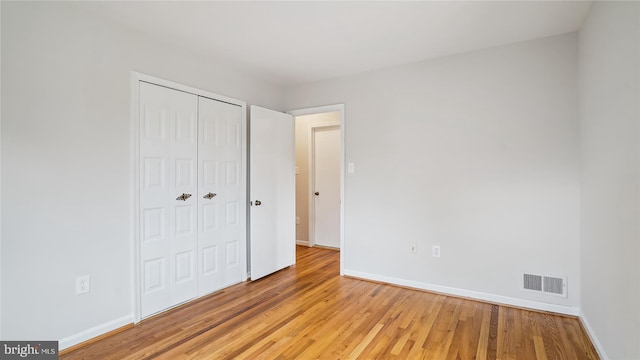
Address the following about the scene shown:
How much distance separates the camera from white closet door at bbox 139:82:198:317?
252 centimetres

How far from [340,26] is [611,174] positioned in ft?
6.79

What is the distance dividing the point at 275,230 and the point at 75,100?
7.59ft

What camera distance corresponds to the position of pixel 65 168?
2.07 metres

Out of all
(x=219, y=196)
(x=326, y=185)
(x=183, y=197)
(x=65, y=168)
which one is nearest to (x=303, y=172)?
(x=326, y=185)

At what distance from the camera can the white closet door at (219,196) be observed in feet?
9.78

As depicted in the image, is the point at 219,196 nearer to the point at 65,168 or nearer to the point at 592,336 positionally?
the point at 65,168

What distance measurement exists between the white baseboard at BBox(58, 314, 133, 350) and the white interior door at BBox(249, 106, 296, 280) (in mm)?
1314

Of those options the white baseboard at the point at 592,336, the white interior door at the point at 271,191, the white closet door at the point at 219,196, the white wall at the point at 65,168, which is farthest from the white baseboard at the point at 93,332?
the white baseboard at the point at 592,336

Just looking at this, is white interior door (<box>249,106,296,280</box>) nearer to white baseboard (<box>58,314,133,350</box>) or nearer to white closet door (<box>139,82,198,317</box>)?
white closet door (<box>139,82,198,317</box>)

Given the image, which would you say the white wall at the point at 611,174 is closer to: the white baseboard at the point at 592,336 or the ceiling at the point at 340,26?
the white baseboard at the point at 592,336

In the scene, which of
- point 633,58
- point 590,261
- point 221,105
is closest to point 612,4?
point 633,58

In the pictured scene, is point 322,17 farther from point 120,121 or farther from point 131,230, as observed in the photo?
point 131,230

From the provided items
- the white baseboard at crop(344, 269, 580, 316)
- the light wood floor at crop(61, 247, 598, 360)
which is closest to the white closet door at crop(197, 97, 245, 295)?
the light wood floor at crop(61, 247, 598, 360)

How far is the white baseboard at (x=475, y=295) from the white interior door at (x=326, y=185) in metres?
1.49
